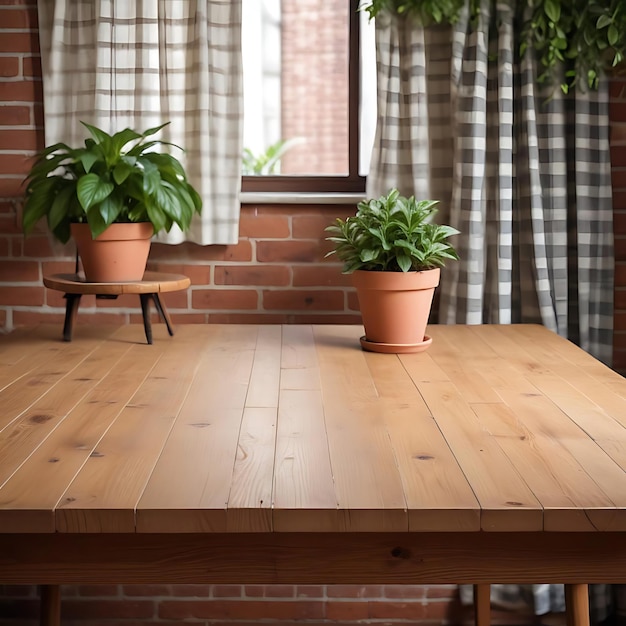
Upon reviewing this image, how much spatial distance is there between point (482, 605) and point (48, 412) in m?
1.32

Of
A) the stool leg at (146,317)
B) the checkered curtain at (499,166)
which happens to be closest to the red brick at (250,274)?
the checkered curtain at (499,166)

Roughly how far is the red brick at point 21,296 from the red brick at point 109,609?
958 millimetres

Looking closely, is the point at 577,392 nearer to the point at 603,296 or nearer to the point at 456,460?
the point at 456,460

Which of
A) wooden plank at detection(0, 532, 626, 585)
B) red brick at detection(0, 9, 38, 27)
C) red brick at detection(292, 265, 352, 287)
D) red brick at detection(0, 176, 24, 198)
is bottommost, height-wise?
wooden plank at detection(0, 532, 626, 585)

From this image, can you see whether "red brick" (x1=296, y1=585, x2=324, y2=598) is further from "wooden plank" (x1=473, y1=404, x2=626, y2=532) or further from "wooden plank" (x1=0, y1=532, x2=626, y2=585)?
"wooden plank" (x1=0, y1=532, x2=626, y2=585)

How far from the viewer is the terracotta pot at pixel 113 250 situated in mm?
2203

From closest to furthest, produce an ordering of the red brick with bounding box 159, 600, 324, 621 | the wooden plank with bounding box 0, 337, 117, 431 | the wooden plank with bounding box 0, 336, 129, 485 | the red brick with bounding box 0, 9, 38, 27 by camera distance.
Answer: the wooden plank with bounding box 0, 336, 129, 485 < the wooden plank with bounding box 0, 337, 117, 431 < the red brick with bounding box 0, 9, 38, 27 < the red brick with bounding box 159, 600, 324, 621

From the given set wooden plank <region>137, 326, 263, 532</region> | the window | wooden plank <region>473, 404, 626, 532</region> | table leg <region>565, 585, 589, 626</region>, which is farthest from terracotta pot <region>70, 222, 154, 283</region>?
table leg <region>565, 585, 589, 626</region>

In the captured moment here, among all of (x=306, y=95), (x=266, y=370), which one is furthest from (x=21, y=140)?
(x=306, y=95)

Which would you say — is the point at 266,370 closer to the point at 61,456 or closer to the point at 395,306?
the point at 395,306

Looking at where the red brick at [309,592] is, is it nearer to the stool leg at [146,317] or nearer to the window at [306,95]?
the stool leg at [146,317]

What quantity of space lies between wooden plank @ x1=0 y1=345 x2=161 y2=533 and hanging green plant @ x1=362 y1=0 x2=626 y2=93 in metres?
1.39

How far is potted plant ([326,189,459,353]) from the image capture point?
2.08 meters

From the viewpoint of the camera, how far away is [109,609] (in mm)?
2734
